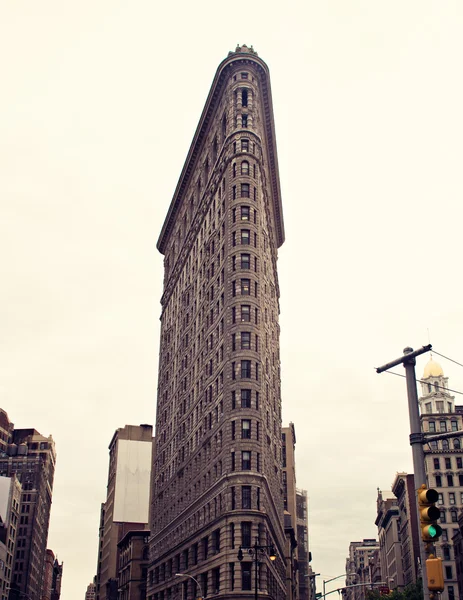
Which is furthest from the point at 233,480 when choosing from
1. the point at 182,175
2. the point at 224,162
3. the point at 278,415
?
the point at 182,175

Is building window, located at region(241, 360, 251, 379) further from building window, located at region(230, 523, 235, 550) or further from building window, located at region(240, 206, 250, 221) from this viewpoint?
building window, located at region(240, 206, 250, 221)

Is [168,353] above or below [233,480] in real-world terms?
above

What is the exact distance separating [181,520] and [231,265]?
122ft

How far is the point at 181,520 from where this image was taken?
314ft

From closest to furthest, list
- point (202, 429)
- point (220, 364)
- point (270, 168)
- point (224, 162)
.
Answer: point (220, 364)
point (202, 429)
point (224, 162)
point (270, 168)

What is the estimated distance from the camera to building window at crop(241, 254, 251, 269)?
84750mm

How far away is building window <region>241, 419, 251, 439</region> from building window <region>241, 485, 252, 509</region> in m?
5.41

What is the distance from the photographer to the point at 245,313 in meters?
82.0

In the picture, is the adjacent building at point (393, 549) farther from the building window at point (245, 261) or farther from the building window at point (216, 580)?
the building window at point (245, 261)

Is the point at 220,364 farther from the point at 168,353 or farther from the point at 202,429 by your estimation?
the point at 168,353

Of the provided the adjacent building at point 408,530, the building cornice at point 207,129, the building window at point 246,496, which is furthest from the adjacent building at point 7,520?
the building window at point 246,496

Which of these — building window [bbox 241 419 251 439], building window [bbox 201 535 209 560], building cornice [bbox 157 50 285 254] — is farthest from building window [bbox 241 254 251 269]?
building window [bbox 201 535 209 560]

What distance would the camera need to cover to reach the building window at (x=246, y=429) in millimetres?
75812

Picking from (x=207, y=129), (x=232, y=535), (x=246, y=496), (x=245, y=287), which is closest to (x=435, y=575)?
(x=232, y=535)
